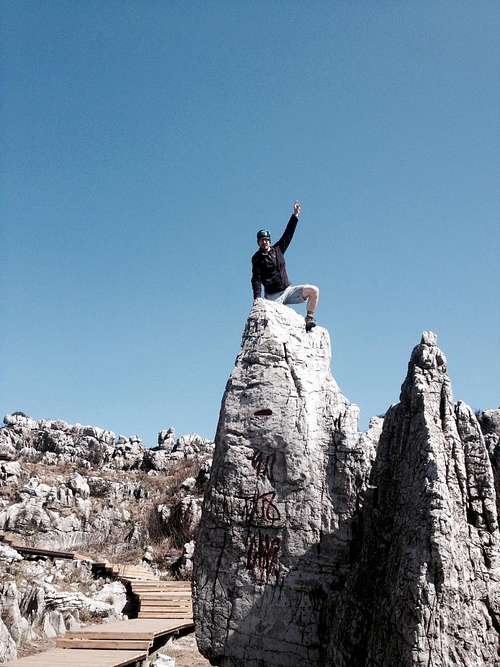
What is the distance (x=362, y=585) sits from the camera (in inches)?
213

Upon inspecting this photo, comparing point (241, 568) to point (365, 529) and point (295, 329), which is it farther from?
point (295, 329)

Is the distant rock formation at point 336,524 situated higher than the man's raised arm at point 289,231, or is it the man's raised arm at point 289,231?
the man's raised arm at point 289,231

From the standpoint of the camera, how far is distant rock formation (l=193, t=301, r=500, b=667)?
4602 mm

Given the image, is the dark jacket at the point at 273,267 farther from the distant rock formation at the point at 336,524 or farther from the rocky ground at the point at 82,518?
the rocky ground at the point at 82,518

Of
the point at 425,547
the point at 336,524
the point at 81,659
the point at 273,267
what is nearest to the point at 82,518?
the point at 81,659

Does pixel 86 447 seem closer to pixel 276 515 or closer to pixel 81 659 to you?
pixel 81 659

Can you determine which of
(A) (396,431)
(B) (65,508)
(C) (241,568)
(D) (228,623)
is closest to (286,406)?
(A) (396,431)

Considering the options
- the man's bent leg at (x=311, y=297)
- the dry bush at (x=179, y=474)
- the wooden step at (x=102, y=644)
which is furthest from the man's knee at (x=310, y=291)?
the dry bush at (x=179, y=474)

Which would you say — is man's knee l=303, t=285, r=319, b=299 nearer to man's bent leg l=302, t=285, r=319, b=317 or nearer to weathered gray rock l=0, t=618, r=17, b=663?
man's bent leg l=302, t=285, r=319, b=317

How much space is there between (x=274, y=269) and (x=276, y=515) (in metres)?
3.44

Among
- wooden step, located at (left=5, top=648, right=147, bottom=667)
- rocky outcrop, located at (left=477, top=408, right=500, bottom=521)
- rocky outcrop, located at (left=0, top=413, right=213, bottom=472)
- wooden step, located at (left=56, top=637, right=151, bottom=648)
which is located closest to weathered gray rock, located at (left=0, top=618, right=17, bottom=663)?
wooden step, located at (left=5, top=648, right=147, bottom=667)

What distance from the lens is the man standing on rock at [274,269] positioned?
795 cm

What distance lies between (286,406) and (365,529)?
164 centimetres

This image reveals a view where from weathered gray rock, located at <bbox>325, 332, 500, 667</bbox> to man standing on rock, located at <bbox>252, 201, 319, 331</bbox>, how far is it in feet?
8.00
